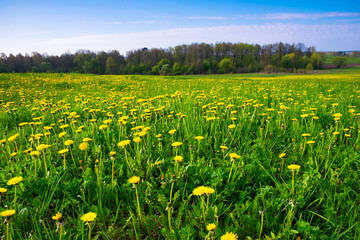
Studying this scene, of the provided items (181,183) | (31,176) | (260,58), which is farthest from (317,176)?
(260,58)

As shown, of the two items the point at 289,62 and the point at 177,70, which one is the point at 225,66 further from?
the point at 289,62

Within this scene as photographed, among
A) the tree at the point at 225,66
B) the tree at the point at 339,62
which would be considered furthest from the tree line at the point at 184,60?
the tree at the point at 339,62

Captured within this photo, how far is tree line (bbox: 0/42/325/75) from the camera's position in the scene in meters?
72.8

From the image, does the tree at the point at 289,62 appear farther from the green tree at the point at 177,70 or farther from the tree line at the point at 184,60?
the green tree at the point at 177,70

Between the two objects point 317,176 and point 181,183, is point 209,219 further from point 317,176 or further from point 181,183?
point 317,176

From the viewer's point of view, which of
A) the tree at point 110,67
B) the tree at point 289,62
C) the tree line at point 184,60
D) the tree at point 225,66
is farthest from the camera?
the tree at point 225,66

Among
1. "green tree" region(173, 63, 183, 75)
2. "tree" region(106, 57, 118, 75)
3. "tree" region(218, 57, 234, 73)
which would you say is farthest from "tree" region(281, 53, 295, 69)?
"tree" region(106, 57, 118, 75)

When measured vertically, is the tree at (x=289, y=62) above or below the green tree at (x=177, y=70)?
above

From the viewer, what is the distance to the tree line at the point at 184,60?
7281cm

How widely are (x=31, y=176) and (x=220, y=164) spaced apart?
1.75 meters

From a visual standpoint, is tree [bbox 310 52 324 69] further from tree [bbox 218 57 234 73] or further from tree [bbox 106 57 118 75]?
tree [bbox 106 57 118 75]

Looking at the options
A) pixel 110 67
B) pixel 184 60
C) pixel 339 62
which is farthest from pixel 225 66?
pixel 110 67

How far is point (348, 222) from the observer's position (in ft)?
4.17

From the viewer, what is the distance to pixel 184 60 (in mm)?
90688
